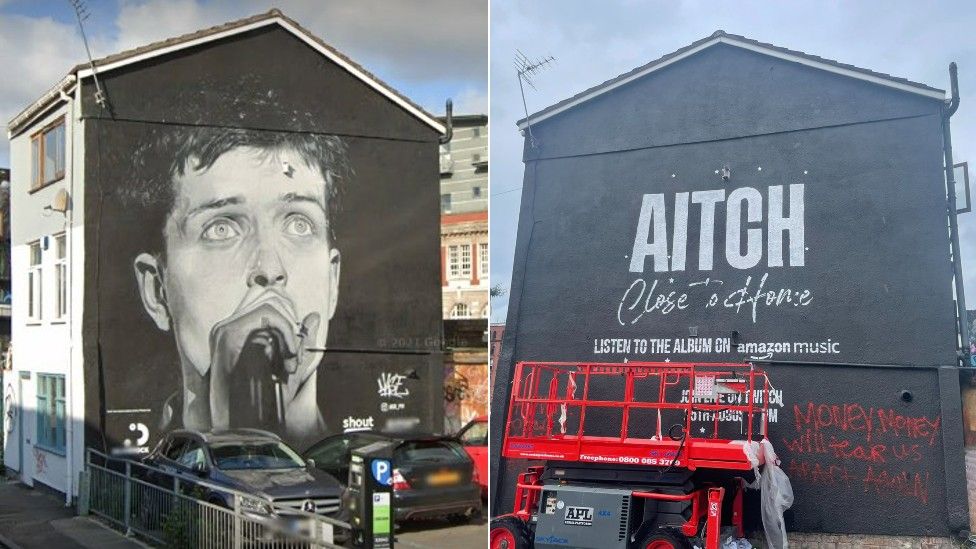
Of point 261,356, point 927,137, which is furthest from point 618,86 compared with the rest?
point 261,356

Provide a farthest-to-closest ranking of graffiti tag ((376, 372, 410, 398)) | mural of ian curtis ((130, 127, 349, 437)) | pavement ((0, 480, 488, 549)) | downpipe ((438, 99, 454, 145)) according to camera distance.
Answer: mural of ian curtis ((130, 127, 349, 437)) < graffiti tag ((376, 372, 410, 398)) < pavement ((0, 480, 488, 549)) < downpipe ((438, 99, 454, 145))

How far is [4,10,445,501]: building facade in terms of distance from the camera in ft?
29.9

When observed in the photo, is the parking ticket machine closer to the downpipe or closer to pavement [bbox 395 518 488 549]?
pavement [bbox 395 518 488 549]

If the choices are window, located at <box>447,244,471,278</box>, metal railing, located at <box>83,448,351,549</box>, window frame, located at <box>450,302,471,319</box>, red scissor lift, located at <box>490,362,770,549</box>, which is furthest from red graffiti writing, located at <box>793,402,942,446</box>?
metal railing, located at <box>83,448,351,549</box>

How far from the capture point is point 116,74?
9125 mm

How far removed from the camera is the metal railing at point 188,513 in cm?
708

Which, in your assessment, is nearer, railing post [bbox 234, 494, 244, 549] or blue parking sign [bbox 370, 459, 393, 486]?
blue parking sign [bbox 370, 459, 393, 486]

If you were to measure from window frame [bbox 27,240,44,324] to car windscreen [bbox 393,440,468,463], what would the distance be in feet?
12.1

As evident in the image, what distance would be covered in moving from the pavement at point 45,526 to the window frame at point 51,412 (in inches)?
18.6

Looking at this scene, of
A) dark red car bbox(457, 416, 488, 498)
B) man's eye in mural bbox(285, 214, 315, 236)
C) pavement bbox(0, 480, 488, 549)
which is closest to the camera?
dark red car bbox(457, 416, 488, 498)

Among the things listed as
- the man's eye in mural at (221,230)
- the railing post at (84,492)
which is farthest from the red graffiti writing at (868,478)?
the railing post at (84,492)

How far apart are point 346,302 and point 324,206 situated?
92 centimetres

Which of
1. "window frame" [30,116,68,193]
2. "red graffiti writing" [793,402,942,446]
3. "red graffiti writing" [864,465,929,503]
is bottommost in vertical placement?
"red graffiti writing" [864,465,929,503]

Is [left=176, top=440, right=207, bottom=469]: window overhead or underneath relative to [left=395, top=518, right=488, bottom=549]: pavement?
overhead
